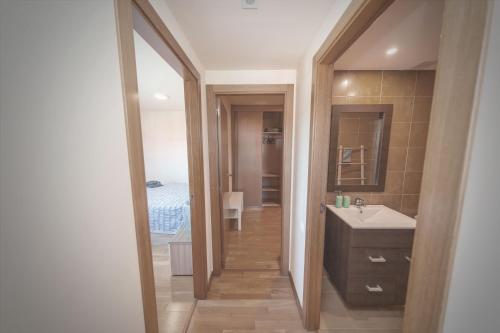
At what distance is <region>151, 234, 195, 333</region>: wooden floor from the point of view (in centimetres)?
150

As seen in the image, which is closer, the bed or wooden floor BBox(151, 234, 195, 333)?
wooden floor BBox(151, 234, 195, 333)

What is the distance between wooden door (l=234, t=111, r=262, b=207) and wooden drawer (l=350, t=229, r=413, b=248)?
277 centimetres

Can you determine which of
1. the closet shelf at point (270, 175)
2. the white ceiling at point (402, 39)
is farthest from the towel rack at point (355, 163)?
the closet shelf at point (270, 175)

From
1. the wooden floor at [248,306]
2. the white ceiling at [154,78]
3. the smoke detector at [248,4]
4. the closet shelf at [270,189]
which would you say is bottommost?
the wooden floor at [248,306]

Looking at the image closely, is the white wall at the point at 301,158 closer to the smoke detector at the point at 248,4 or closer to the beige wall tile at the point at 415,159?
the smoke detector at the point at 248,4

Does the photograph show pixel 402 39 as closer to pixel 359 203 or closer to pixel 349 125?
pixel 349 125

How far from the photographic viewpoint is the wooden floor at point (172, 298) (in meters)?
1.50

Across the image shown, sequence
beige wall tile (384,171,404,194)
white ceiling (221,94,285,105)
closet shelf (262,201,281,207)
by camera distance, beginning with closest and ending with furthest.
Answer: beige wall tile (384,171,404,194) → white ceiling (221,94,285,105) → closet shelf (262,201,281,207)

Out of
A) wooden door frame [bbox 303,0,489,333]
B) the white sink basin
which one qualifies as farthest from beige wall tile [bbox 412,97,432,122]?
wooden door frame [bbox 303,0,489,333]

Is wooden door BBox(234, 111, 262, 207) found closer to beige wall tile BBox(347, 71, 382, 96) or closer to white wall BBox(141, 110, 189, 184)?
white wall BBox(141, 110, 189, 184)

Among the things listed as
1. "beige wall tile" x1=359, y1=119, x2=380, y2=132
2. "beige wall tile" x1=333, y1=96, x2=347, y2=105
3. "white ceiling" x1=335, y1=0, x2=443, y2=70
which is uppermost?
"white ceiling" x1=335, y1=0, x2=443, y2=70

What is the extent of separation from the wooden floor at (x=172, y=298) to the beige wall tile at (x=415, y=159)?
2.80 m

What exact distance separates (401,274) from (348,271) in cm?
47

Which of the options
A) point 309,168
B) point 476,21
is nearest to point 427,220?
point 476,21
